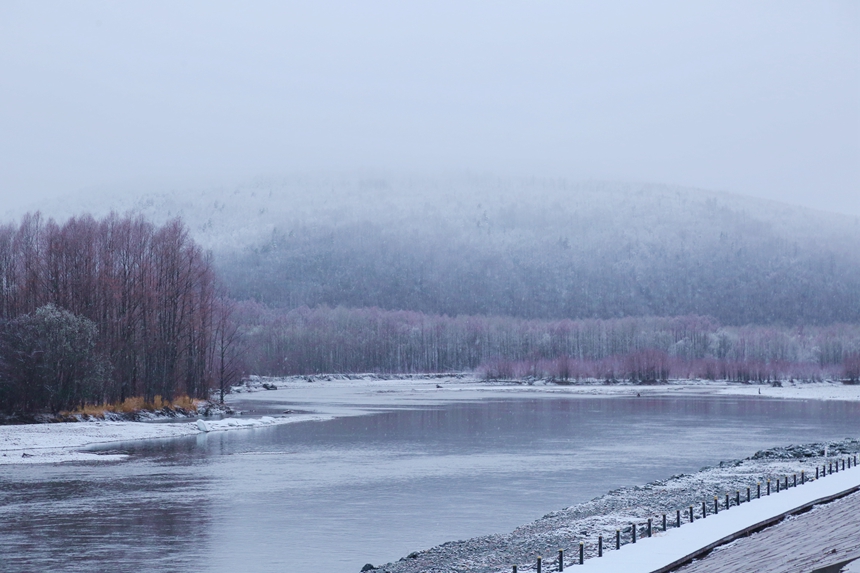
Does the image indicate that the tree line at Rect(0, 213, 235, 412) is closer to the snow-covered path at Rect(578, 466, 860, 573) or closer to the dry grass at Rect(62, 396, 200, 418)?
the dry grass at Rect(62, 396, 200, 418)

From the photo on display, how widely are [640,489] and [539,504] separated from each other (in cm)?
401

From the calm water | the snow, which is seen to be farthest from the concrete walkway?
the snow

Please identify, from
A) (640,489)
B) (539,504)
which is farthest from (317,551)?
(640,489)

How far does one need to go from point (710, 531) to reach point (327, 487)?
16854 millimetres

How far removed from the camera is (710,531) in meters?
22.7

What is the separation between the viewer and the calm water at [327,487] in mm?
24234

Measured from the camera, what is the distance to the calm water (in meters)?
24.2

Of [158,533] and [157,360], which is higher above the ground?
[157,360]

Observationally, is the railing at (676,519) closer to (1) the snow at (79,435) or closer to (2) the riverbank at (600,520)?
(2) the riverbank at (600,520)

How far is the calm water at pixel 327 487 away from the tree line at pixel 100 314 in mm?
13378

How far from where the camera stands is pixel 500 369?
18850 centimetres

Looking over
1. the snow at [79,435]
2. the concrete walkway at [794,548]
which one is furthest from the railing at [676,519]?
the snow at [79,435]

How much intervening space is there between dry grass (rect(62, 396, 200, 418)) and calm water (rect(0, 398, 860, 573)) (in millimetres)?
12204

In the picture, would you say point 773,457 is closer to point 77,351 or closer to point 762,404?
point 77,351
